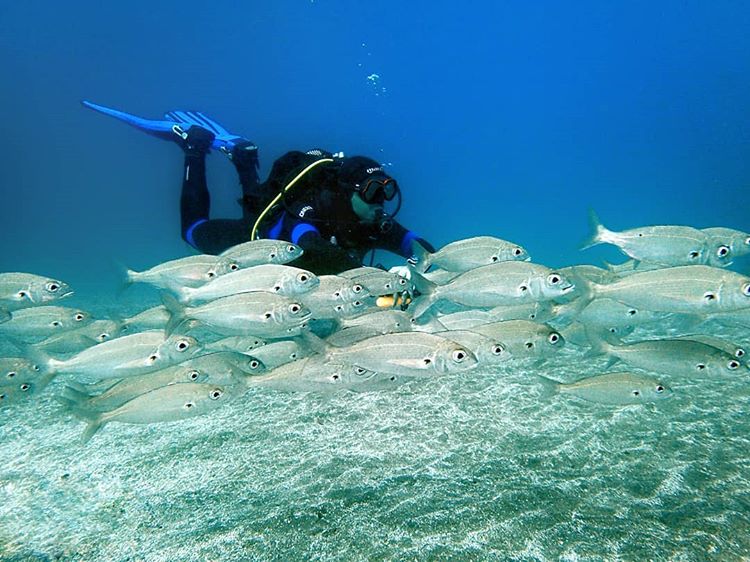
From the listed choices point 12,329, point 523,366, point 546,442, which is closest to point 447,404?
point 546,442

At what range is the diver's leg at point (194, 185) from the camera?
853 centimetres

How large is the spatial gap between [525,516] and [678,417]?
2148mm

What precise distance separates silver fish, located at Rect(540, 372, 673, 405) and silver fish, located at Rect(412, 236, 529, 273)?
51.5 inches

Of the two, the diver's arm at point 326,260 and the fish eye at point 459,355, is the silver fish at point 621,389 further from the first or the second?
the diver's arm at point 326,260

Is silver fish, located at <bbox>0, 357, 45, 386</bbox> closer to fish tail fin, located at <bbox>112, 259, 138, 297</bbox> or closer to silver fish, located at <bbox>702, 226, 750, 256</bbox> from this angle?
fish tail fin, located at <bbox>112, 259, 138, 297</bbox>

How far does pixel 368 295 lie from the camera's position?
369 centimetres

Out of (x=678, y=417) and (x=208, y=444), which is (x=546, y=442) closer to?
(x=678, y=417)

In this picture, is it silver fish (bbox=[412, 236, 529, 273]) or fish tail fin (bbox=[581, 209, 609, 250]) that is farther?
fish tail fin (bbox=[581, 209, 609, 250])

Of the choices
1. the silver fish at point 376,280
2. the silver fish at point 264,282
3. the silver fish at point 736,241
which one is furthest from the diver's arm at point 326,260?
the silver fish at point 736,241

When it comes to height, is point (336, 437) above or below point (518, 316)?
below

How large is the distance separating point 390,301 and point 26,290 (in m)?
3.60

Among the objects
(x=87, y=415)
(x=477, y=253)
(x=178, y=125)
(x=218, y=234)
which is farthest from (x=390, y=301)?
(x=178, y=125)

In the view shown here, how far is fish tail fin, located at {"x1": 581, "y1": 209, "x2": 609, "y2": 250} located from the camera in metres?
4.32

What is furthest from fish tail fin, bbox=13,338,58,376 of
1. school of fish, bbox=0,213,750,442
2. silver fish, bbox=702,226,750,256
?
silver fish, bbox=702,226,750,256
